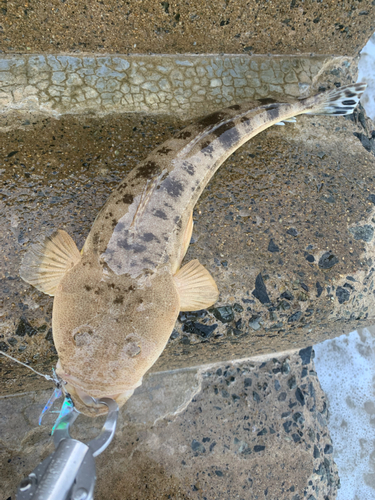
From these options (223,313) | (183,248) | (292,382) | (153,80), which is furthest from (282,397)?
(153,80)

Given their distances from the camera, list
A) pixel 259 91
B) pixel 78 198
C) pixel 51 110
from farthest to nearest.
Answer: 1. pixel 259 91
2. pixel 51 110
3. pixel 78 198

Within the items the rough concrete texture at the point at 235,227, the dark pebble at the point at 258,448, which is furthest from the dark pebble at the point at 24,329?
the dark pebble at the point at 258,448

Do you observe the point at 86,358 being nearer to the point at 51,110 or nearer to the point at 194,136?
the point at 194,136

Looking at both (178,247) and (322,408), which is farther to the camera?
Result: (322,408)

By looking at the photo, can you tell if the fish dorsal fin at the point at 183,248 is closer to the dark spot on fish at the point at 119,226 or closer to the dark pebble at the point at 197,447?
the dark spot on fish at the point at 119,226

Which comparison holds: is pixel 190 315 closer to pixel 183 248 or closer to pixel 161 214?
pixel 183 248

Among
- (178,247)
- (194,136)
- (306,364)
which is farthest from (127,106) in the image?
(306,364)
